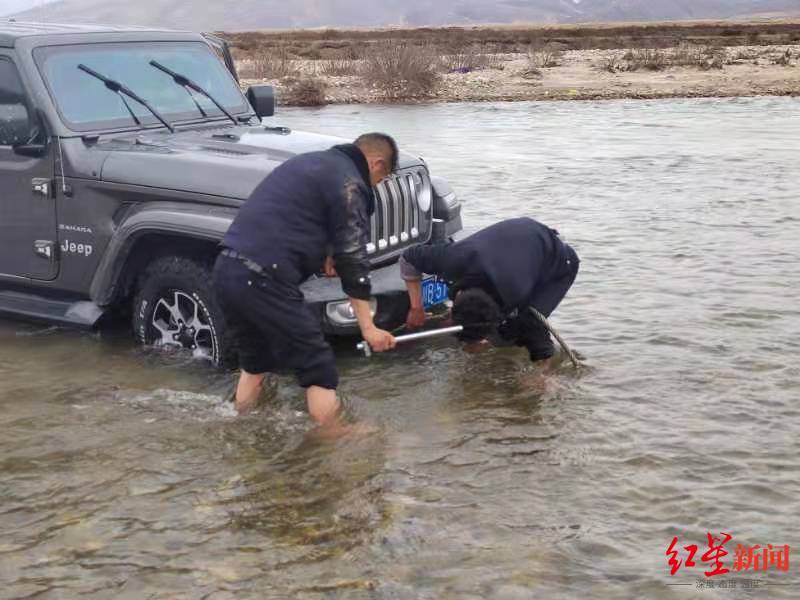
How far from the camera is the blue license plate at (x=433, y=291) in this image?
6512 mm

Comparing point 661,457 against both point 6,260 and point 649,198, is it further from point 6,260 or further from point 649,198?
point 649,198

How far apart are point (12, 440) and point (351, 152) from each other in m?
2.43

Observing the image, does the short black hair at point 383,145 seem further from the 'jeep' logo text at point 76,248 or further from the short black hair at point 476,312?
the 'jeep' logo text at point 76,248

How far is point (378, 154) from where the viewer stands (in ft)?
17.1

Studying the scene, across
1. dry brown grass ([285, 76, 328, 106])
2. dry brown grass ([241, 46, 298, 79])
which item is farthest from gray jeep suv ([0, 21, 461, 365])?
dry brown grass ([241, 46, 298, 79])

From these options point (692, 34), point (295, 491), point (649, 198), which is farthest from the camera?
point (692, 34)

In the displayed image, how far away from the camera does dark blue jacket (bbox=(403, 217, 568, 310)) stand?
6000 millimetres

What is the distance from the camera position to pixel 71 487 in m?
5.15

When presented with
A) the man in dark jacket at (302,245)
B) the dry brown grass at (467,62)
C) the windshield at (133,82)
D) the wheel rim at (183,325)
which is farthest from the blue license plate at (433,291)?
the dry brown grass at (467,62)

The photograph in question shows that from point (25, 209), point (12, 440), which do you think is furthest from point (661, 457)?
point (25, 209)

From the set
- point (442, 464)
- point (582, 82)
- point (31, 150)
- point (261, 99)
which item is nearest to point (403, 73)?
point (582, 82)

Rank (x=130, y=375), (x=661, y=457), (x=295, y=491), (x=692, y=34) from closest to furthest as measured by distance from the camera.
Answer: (x=295, y=491), (x=661, y=457), (x=130, y=375), (x=692, y=34)

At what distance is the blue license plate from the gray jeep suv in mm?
34

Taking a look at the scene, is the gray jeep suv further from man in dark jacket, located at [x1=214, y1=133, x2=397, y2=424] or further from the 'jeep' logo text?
man in dark jacket, located at [x1=214, y1=133, x2=397, y2=424]
